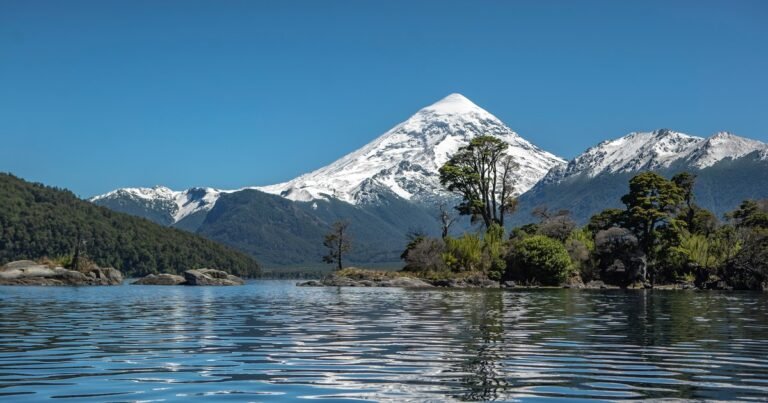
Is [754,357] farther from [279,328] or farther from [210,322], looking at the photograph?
[210,322]

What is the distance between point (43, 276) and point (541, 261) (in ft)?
242

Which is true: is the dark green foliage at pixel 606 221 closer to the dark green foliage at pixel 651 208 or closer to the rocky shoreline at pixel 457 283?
the dark green foliage at pixel 651 208

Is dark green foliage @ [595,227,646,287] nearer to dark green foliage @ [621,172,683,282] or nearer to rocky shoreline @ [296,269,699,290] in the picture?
rocky shoreline @ [296,269,699,290]

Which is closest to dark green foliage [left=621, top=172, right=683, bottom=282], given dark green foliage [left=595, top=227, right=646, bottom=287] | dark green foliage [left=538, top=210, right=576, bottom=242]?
dark green foliage [left=595, top=227, right=646, bottom=287]

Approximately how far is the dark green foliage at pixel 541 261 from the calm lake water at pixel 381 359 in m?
70.2

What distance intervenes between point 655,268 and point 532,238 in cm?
1852

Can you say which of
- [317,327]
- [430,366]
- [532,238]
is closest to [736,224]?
[532,238]

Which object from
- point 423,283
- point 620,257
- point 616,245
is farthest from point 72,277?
point 620,257

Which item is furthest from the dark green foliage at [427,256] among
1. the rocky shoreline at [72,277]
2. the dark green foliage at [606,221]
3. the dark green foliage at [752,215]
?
the dark green foliage at [752,215]

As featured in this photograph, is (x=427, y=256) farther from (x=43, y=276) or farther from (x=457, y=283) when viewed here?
(x=43, y=276)

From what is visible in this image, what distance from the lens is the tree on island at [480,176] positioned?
120 meters

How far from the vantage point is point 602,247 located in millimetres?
110625

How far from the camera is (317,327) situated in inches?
1206

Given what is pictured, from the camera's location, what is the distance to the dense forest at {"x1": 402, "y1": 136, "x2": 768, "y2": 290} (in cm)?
10462
